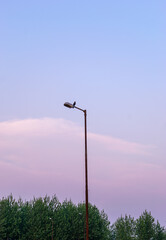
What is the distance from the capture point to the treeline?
83062mm

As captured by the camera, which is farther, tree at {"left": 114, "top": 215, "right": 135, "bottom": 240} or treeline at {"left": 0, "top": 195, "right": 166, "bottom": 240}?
tree at {"left": 114, "top": 215, "right": 135, "bottom": 240}

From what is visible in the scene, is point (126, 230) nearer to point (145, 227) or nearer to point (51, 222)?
point (145, 227)

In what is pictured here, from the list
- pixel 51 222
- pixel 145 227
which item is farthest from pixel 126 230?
pixel 51 222

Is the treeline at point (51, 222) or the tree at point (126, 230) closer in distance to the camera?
the treeline at point (51, 222)

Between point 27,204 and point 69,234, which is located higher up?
point 27,204

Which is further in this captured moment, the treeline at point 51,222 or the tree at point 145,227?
the tree at point 145,227

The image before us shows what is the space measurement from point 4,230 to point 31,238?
5.75 m

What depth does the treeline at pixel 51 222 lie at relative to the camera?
83.1m

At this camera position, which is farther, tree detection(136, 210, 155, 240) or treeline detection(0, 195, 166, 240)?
tree detection(136, 210, 155, 240)

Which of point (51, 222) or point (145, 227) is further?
point (145, 227)

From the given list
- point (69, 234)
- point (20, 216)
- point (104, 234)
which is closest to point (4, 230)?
point (20, 216)

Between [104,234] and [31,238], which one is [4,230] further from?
[104,234]

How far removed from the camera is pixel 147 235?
309 ft

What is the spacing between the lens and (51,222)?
85.2 meters
